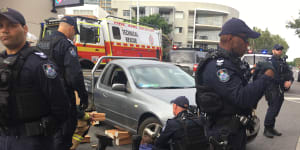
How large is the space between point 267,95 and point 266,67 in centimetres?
374

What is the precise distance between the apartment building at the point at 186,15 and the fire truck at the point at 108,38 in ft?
98.7

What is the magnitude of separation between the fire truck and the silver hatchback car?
4163 millimetres

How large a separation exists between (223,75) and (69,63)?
1.91 metres

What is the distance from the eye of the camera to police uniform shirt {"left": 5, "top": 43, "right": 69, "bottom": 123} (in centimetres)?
180

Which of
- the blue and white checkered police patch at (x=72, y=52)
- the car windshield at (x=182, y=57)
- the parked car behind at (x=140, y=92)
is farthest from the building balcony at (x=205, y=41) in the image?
the blue and white checkered police patch at (x=72, y=52)

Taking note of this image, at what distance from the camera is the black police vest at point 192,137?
252cm

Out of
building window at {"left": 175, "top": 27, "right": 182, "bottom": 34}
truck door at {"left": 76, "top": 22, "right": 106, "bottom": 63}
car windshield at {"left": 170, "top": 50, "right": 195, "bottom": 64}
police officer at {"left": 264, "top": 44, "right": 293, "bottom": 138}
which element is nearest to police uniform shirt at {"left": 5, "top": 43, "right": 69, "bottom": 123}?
police officer at {"left": 264, "top": 44, "right": 293, "bottom": 138}

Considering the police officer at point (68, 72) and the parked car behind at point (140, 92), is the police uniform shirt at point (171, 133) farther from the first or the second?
the police officer at point (68, 72)

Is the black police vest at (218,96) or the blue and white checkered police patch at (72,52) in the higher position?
the blue and white checkered police patch at (72,52)

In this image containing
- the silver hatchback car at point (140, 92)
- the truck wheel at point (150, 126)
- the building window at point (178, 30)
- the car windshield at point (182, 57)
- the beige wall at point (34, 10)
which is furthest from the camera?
the building window at point (178, 30)

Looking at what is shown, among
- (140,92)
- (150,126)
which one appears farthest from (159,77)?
(150,126)

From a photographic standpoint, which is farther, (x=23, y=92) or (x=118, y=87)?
(x=118, y=87)

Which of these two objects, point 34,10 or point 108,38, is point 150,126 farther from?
point 34,10

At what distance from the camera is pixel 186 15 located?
146 feet
